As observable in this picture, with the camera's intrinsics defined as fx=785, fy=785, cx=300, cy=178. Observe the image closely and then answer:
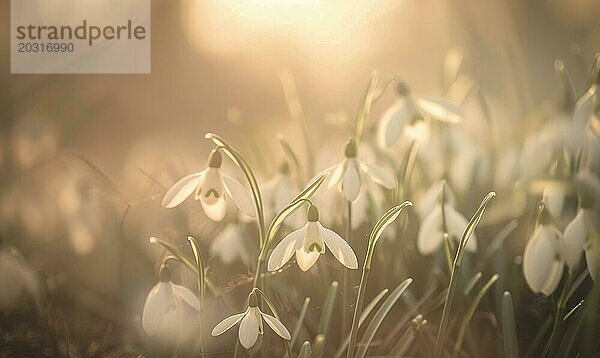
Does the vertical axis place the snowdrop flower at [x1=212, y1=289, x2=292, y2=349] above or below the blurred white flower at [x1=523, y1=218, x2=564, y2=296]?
below

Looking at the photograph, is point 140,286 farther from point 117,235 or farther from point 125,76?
point 125,76

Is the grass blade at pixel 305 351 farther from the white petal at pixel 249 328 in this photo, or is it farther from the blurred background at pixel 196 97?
the blurred background at pixel 196 97

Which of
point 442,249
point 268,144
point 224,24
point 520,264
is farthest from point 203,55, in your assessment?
point 520,264

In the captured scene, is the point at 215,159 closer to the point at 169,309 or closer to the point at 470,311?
the point at 169,309

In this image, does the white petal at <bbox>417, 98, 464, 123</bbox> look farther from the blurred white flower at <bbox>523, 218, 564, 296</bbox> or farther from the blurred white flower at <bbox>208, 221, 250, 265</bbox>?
the blurred white flower at <bbox>208, 221, 250, 265</bbox>

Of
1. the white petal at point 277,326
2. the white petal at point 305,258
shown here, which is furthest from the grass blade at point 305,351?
the white petal at point 305,258

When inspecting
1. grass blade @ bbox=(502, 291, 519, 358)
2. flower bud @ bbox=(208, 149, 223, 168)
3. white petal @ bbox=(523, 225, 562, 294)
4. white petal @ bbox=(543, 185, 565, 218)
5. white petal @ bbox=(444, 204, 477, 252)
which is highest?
flower bud @ bbox=(208, 149, 223, 168)

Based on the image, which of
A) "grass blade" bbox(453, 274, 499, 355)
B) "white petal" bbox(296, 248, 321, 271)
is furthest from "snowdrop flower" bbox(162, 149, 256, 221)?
"grass blade" bbox(453, 274, 499, 355)
